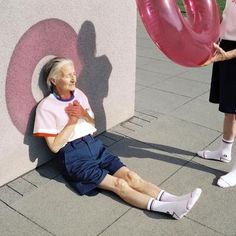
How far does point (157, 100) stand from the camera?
5363 millimetres

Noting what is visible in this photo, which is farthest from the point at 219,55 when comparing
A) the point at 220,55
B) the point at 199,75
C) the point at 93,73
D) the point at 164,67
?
the point at 164,67

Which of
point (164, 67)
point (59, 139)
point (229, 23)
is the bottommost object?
point (164, 67)

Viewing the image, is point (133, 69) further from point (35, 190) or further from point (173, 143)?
point (35, 190)

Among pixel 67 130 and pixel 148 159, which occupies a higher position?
pixel 67 130

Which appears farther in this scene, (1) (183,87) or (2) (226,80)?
(1) (183,87)

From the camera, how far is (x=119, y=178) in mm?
3240

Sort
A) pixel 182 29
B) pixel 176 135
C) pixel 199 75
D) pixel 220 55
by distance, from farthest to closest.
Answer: pixel 199 75 → pixel 176 135 → pixel 220 55 → pixel 182 29

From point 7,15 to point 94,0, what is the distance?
1.00m

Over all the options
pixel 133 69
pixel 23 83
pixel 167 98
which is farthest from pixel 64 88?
pixel 167 98

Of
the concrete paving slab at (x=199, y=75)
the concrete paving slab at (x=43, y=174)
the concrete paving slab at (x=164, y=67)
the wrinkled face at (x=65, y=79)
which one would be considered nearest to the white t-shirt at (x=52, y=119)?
the wrinkled face at (x=65, y=79)

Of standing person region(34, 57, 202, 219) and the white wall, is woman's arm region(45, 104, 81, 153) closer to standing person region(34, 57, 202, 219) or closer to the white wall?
standing person region(34, 57, 202, 219)

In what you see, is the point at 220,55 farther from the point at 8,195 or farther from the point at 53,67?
the point at 8,195

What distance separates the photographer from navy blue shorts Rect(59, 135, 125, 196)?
3.23 meters

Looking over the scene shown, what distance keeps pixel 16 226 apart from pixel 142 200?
3.22 feet
